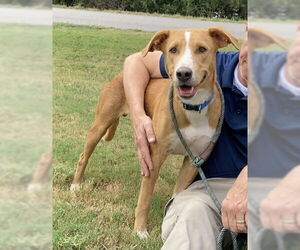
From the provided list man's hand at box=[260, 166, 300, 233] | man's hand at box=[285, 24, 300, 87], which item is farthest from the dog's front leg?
man's hand at box=[285, 24, 300, 87]

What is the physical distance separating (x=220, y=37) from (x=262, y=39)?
6.99 feet

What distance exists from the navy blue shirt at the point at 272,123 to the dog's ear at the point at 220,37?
6.48 feet

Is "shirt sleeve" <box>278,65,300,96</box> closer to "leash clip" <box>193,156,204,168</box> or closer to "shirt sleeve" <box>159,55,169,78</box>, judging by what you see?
"leash clip" <box>193,156,204,168</box>

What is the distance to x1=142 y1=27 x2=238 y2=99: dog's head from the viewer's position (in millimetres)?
3168

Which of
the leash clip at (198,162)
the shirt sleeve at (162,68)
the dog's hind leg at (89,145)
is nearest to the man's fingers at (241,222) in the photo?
the leash clip at (198,162)

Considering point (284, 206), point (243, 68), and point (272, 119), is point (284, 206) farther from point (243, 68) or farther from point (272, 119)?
point (243, 68)

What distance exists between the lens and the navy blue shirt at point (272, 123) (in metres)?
1.27

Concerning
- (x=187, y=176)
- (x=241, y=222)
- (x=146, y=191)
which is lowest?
(x=146, y=191)

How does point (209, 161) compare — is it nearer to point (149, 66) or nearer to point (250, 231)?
point (149, 66)

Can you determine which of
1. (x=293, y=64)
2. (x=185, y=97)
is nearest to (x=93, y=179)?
(x=185, y=97)

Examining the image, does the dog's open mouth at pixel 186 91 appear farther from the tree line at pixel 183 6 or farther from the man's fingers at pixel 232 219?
the tree line at pixel 183 6

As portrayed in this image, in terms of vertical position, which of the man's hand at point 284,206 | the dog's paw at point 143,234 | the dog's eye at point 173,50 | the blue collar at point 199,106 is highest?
the dog's eye at point 173,50

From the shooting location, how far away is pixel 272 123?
1283mm

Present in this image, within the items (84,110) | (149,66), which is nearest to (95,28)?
(84,110)
